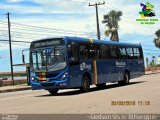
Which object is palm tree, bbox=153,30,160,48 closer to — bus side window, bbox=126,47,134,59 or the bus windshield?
bus side window, bbox=126,47,134,59

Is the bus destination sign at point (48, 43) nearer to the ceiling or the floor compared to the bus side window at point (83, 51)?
nearer to the ceiling

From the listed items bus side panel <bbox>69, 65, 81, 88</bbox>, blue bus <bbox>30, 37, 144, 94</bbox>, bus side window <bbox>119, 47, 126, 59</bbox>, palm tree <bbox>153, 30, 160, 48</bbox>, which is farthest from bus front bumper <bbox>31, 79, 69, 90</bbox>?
palm tree <bbox>153, 30, 160, 48</bbox>

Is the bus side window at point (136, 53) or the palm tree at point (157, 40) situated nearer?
the bus side window at point (136, 53)

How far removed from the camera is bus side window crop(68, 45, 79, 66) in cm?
2302

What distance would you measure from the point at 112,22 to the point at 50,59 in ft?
181

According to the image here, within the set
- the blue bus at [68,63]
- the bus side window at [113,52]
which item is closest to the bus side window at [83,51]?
the blue bus at [68,63]

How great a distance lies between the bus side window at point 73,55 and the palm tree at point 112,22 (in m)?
52.6

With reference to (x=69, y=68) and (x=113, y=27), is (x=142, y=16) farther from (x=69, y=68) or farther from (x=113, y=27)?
(x=69, y=68)

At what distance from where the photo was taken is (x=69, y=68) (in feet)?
74.9

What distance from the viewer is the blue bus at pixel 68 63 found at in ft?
74.6

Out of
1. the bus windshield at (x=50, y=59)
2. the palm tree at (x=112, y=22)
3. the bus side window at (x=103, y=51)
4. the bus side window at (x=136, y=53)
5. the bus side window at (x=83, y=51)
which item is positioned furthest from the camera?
the palm tree at (x=112, y=22)

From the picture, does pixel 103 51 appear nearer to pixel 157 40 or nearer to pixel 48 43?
pixel 48 43

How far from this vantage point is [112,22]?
77062mm

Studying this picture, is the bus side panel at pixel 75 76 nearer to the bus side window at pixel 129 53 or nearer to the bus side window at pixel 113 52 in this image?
the bus side window at pixel 113 52
